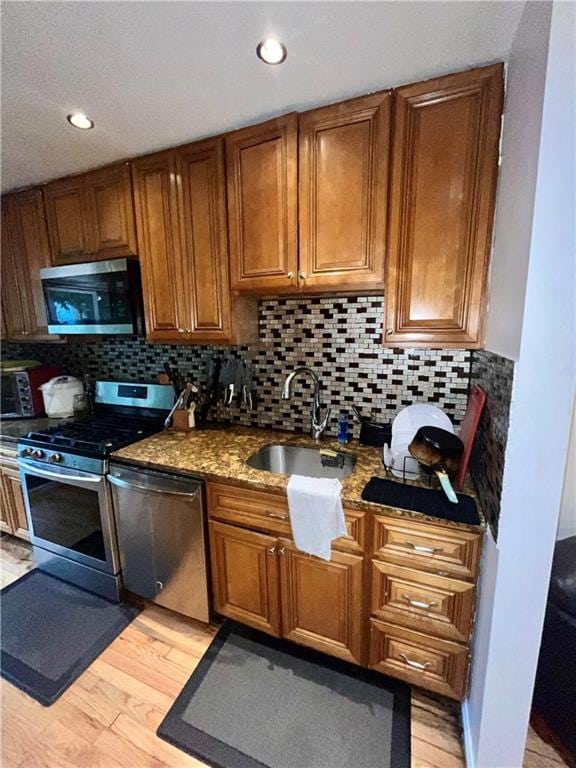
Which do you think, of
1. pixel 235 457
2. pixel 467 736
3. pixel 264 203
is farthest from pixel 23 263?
pixel 467 736

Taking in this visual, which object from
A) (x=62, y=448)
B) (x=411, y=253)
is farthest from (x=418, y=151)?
(x=62, y=448)

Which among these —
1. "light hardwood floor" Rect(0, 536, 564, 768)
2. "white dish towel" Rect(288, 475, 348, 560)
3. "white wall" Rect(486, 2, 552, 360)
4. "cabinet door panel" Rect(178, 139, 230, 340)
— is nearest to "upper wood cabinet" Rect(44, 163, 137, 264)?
"cabinet door panel" Rect(178, 139, 230, 340)

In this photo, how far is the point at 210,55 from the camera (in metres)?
1.06

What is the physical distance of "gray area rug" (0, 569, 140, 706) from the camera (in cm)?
143

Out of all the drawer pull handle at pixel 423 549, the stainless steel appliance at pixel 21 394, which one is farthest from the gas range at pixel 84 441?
the drawer pull handle at pixel 423 549

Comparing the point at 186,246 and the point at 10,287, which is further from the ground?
the point at 186,246

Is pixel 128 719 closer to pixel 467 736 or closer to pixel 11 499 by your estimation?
pixel 467 736

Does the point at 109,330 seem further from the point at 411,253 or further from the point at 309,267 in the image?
the point at 411,253

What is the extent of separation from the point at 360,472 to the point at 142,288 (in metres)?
1.55

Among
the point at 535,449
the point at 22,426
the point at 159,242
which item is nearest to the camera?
the point at 535,449

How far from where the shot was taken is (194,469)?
144 centimetres

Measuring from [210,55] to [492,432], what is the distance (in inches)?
62.9

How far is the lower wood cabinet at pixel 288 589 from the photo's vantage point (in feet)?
4.31

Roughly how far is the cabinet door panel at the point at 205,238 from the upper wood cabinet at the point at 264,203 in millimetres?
61
